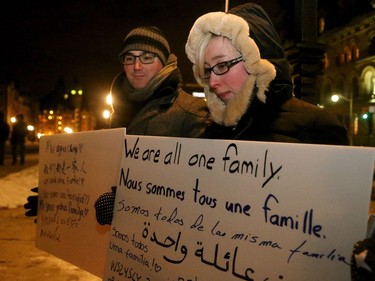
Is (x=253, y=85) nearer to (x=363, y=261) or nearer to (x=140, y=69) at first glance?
(x=363, y=261)

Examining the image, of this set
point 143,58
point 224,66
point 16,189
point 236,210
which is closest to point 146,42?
point 143,58

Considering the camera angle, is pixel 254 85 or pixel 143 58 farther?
pixel 143 58

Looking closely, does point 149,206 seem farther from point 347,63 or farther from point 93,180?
point 347,63

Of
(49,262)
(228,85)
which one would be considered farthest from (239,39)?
(49,262)

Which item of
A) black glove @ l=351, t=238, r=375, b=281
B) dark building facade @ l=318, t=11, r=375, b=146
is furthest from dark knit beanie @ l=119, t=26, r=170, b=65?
dark building facade @ l=318, t=11, r=375, b=146

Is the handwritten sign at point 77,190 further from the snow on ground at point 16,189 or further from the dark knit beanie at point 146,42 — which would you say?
the snow on ground at point 16,189

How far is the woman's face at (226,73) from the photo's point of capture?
228 cm

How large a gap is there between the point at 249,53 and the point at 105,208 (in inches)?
48.8

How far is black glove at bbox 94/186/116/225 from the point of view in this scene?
2672mm

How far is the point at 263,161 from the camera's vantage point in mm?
1971

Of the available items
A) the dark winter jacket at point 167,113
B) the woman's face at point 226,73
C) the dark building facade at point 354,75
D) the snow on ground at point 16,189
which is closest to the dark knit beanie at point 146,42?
the dark winter jacket at point 167,113

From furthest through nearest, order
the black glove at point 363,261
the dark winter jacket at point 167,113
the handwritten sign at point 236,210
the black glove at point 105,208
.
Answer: the dark winter jacket at point 167,113
the black glove at point 105,208
the handwritten sign at point 236,210
the black glove at point 363,261

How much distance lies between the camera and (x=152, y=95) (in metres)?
3.18

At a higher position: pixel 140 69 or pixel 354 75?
pixel 354 75
